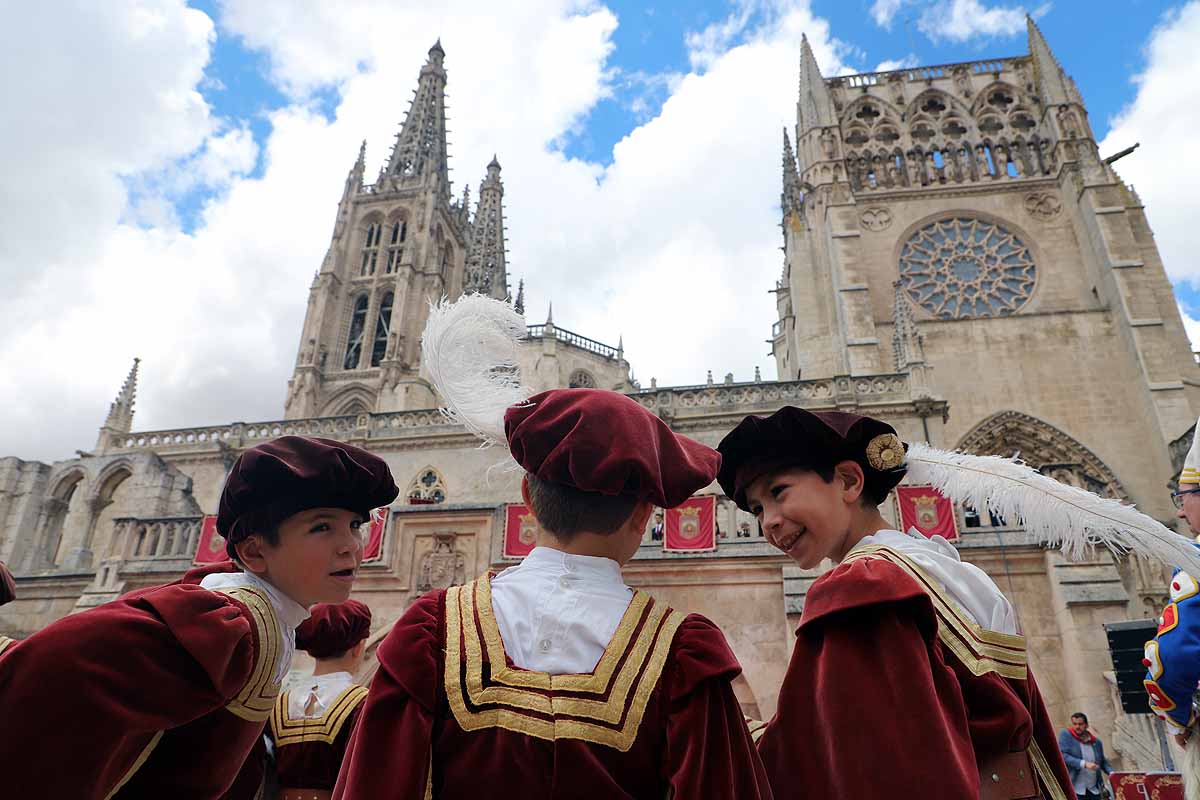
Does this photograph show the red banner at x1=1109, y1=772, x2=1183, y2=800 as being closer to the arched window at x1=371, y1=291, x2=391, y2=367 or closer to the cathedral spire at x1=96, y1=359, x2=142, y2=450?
the cathedral spire at x1=96, y1=359, x2=142, y2=450

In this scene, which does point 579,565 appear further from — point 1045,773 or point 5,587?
point 5,587

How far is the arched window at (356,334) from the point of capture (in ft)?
154

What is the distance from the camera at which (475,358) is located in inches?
116

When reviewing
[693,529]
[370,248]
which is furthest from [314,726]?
[370,248]

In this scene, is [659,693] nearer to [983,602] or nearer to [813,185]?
[983,602]

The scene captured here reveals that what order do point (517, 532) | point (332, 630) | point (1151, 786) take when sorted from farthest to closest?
1. point (517, 532)
2. point (1151, 786)
3. point (332, 630)

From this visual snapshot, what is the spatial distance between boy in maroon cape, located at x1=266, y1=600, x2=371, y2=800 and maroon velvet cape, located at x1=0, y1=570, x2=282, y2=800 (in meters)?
1.30

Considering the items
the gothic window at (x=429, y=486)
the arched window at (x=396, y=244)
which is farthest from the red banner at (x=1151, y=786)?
the arched window at (x=396, y=244)

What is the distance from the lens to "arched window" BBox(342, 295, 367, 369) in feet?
154

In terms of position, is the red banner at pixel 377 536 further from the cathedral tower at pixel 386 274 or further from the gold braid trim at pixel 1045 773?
the cathedral tower at pixel 386 274

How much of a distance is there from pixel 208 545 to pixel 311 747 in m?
9.01

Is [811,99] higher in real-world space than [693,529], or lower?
higher

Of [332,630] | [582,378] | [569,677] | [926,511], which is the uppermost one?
[582,378]

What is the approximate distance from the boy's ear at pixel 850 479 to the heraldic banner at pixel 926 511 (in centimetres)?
881
